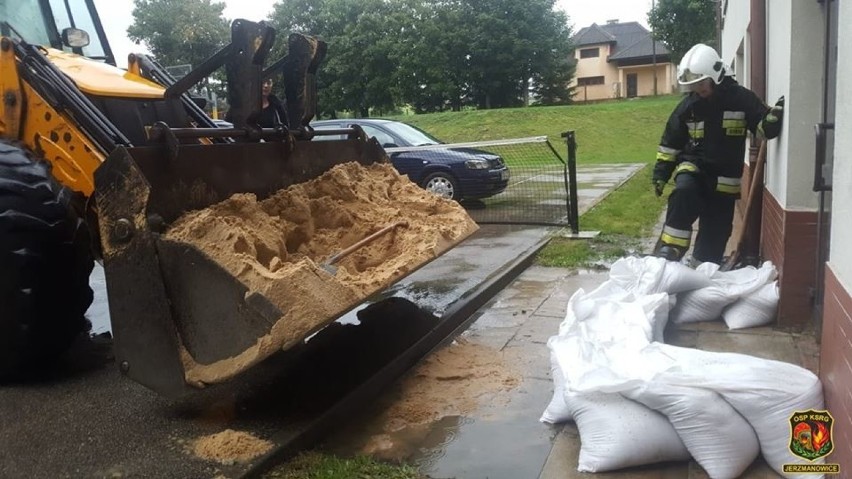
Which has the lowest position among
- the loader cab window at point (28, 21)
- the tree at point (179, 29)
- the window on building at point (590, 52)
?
the loader cab window at point (28, 21)

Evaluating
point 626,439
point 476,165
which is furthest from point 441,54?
point 626,439

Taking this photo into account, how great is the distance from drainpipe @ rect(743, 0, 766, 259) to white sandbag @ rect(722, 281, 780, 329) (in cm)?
128

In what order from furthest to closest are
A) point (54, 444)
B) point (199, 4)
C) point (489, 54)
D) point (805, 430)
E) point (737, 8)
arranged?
point (199, 4) < point (489, 54) < point (737, 8) < point (54, 444) < point (805, 430)

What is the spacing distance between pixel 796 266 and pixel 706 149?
5.04ft

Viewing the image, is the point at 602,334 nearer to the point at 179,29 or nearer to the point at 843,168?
the point at 843,168

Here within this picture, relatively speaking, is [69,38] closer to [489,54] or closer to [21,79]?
[21,79]

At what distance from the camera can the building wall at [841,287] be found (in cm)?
256

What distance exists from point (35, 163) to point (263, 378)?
184 cm

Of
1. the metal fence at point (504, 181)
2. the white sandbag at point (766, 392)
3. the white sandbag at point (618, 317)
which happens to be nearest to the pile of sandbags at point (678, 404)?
the white sandbag at point (766, 392)

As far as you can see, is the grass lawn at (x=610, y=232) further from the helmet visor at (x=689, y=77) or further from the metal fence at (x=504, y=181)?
the helmet visor at (x=689, y=77)

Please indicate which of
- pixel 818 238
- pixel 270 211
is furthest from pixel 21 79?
pixel 818 238

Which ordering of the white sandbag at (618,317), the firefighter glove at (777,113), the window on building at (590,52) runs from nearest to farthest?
the white sandbag at (618,317)
the firefighter glove at (777,113)
the window on building at (590,52)

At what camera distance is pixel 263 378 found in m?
4.49

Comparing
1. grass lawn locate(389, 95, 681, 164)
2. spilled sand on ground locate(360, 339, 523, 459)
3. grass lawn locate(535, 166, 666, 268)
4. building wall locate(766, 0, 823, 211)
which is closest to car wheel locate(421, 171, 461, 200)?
grass lawn locate(535, 166, 666, 268)
